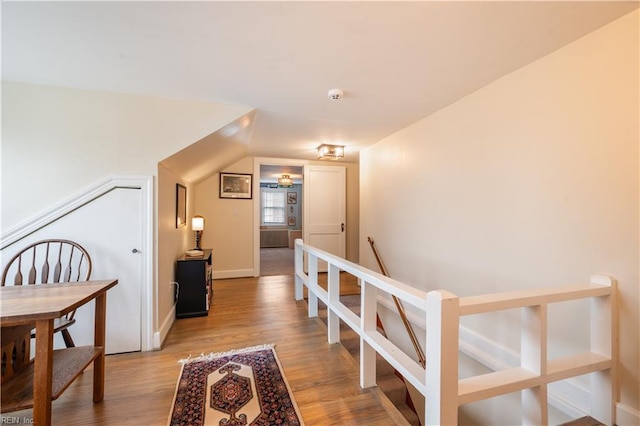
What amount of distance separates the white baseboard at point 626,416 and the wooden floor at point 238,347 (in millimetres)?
1053

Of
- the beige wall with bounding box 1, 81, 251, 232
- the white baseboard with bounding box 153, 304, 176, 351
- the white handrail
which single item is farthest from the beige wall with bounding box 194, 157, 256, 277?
the white handrail

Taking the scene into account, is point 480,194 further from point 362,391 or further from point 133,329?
point 133,329

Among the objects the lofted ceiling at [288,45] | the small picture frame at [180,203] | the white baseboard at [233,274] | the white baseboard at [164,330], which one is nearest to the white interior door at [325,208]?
the white baseboard at [233,274]

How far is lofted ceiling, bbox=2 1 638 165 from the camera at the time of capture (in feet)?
4.05

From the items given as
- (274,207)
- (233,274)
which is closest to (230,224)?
(233,274)

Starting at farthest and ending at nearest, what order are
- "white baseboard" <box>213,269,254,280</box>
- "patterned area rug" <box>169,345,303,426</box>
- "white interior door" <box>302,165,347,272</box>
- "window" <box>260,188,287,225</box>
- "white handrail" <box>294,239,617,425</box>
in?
"window" <box>260,188,287,225</box> → "white interior door" <box>302,165,347,272</box> → "white baseboard" <box>213,269,254,280</box> → "patterned area rug" <box>169,345,303,426</box> → "white handrail" <box>294,239,617,425</box>

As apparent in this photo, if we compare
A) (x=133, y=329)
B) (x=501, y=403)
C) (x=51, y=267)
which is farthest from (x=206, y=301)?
(x=501, y=403)

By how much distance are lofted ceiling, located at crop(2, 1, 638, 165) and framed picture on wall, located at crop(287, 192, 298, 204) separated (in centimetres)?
800

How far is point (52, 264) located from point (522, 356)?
3043 mm

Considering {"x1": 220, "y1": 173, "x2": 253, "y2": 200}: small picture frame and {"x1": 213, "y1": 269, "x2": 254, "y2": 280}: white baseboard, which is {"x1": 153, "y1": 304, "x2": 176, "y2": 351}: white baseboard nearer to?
{"x1": 213, "y1": 269, "x2": 254, "y2": 280}: white baseboard

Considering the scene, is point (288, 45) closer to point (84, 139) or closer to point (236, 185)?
point (84, 139)

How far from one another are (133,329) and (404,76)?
112 inches

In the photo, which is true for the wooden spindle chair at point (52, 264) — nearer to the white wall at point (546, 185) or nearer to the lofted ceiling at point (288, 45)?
the lofted ceiling at point (288, 45)

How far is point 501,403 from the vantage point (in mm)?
1949
